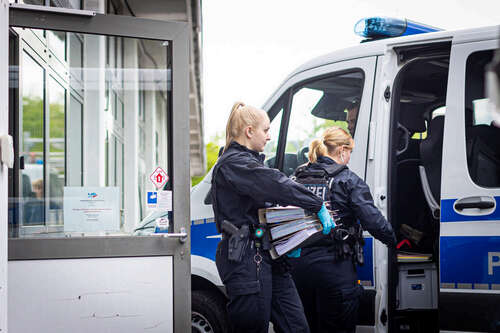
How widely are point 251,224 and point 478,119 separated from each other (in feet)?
5.69

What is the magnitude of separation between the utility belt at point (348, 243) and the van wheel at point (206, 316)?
1.00 m

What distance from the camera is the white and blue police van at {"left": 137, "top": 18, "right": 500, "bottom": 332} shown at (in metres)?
3.84

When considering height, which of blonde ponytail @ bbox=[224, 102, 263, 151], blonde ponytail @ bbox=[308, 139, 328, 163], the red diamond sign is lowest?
the red diamond sign

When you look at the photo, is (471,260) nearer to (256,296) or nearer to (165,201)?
(256,296)

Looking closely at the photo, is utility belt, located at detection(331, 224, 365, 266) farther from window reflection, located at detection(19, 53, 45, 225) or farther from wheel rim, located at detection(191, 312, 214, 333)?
window reflection, located at detection(19, 53, 45, 225)

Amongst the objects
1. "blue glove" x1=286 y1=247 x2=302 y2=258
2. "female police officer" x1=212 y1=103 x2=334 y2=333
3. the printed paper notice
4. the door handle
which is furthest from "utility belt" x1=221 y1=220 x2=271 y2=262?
the printed paper notice

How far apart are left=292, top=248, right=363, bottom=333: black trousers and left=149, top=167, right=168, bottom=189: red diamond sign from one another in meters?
1.03

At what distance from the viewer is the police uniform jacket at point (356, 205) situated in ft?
12.6

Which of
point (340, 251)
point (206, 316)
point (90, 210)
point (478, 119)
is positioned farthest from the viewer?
point (206, 316)

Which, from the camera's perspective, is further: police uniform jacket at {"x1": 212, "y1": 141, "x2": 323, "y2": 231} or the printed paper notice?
the printed paper notice

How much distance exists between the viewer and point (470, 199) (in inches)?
151

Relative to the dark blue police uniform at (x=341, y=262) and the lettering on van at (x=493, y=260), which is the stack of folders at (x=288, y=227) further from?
the lettering on van at (x=493, y=260)

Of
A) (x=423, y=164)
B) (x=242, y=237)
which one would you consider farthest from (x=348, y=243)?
(x=423, y=164)

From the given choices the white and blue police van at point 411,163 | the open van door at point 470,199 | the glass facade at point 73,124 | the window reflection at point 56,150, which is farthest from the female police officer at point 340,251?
the window reflection at point 56,150
